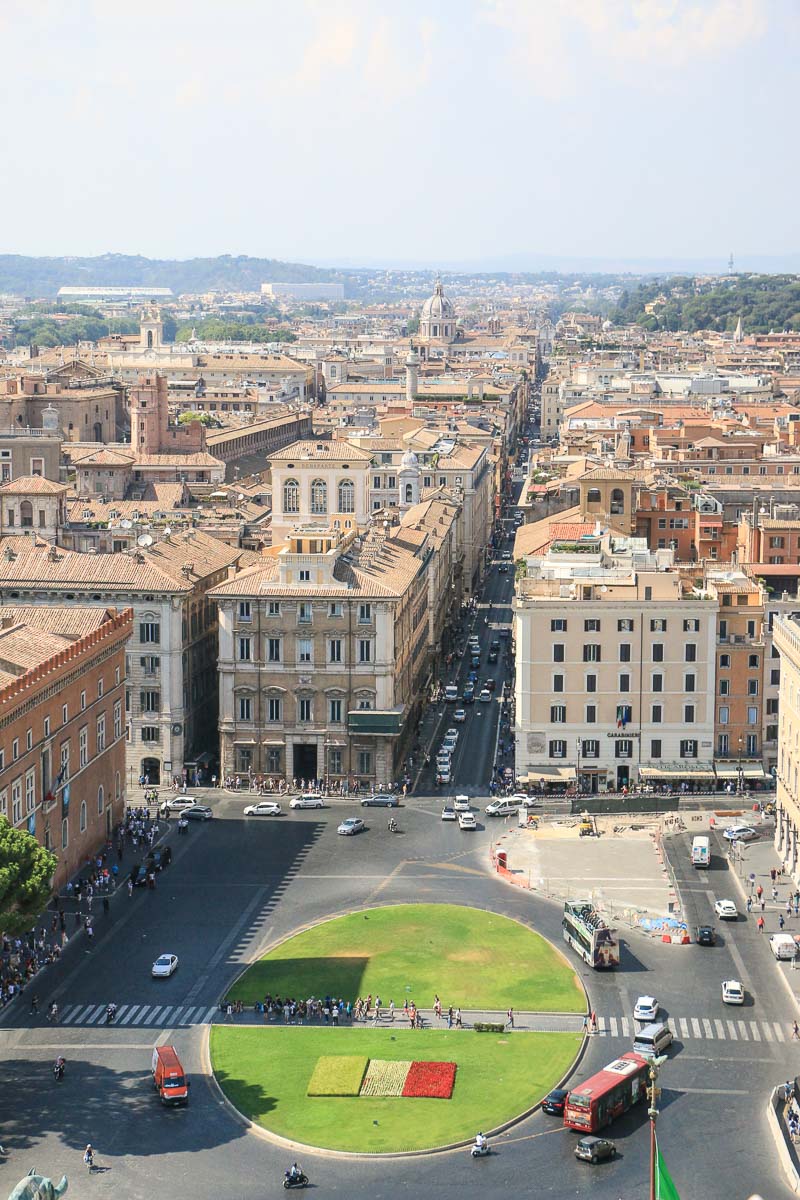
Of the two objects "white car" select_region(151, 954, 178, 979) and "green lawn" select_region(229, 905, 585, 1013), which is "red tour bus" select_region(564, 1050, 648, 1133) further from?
"white car" select_region(151, 954, 178, 979)

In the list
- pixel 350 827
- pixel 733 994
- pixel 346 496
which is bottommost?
pixel 733 994

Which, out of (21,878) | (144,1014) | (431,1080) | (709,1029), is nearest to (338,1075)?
(431,1080)

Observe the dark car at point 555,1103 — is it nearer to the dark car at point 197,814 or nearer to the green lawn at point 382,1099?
the green lawn at point 382,1099

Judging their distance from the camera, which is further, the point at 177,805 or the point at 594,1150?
the point at 177,805

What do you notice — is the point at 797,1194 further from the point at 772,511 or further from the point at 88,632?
the point at 772,511

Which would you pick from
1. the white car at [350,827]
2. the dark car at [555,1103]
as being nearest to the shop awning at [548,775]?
the white car at [350,827]

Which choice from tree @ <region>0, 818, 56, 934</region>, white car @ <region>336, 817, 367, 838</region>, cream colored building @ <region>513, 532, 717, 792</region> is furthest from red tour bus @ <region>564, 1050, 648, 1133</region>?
cream colored building @ <region>513, 532, 717, 792</region>

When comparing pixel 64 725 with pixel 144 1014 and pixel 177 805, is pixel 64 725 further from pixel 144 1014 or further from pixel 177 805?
pixel 144 1014

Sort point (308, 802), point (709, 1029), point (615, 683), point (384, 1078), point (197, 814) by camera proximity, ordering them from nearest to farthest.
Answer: point (384, 1078) < point (709, 1029) < point (197, 814) < point (308, 802) < point (615, 683)

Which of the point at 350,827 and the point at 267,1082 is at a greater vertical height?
the point at 350,827
